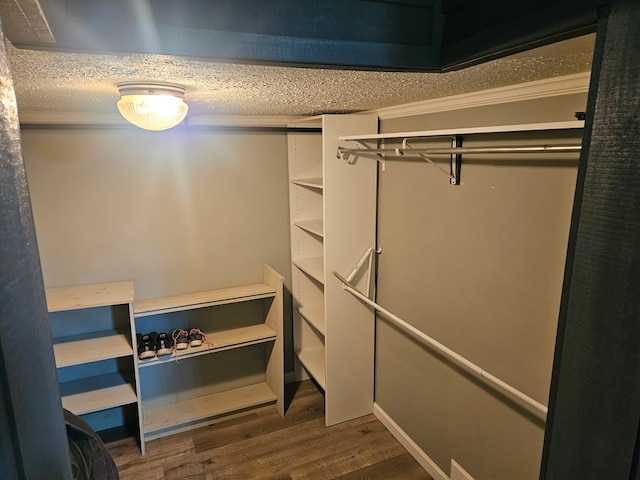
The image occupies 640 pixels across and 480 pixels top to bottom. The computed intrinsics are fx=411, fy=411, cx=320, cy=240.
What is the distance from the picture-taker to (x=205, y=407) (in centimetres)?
291

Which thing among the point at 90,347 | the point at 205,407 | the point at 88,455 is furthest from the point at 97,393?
the point at 88,455

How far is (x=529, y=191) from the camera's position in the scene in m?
1.62

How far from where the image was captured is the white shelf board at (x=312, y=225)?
284 centimetres

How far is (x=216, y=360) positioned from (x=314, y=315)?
800 millimetres

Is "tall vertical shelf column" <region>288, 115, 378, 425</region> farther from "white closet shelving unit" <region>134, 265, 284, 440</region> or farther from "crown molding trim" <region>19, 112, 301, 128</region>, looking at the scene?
"white closet shelving unit" <region>134, 265, 284, 440</region>

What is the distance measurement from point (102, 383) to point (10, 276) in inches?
102

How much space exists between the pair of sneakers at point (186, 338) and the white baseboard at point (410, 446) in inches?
52.5

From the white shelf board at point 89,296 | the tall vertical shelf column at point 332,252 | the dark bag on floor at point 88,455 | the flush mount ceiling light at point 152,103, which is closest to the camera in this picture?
the dark bag on floor at point 88,455

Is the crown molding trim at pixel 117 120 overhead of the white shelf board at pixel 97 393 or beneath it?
overhead

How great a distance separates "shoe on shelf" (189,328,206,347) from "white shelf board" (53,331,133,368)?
0.40 meters

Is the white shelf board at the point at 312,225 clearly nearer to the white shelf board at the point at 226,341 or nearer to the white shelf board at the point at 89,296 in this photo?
the white shelf board at the point at 226,341

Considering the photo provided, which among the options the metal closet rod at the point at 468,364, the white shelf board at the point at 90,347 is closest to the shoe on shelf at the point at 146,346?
the white shelf board at the point at 90,347

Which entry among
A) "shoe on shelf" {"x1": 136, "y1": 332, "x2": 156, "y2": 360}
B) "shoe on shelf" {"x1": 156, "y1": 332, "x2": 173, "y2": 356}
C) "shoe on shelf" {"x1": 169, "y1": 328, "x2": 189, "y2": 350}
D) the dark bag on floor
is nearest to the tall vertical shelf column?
"shoe on shelf" {"x1": 169, "y1": 328, "x2": 189, "y2": 350}

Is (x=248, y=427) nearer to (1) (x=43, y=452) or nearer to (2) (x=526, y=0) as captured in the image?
(1) (x=43, y=452)
